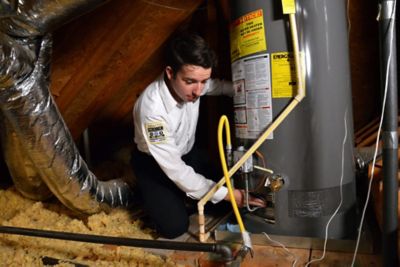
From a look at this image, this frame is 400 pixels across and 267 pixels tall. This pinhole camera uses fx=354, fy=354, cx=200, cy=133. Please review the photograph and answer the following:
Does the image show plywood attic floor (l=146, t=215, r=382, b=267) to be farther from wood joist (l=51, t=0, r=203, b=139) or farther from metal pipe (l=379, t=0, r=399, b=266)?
wood joist (l=51, t=0, r=203, b=139)

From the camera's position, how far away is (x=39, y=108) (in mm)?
1320

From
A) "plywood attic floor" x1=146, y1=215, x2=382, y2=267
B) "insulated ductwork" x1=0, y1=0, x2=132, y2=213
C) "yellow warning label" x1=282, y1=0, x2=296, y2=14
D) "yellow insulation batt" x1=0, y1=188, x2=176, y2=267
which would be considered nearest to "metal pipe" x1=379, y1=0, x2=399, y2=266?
"plywood attic floor" x1=146, y1=215, x2=382, y2=267

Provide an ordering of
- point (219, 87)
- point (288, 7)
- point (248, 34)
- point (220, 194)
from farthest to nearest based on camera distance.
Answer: point (219, 87) < point (220, 194) < point (248, 34) < point (288, 7)

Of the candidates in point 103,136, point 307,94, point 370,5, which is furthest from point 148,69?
point 370,5

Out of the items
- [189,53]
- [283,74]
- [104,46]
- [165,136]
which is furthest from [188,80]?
[104,46]

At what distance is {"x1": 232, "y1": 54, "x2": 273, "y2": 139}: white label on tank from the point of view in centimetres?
121

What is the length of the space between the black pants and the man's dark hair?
0.48m

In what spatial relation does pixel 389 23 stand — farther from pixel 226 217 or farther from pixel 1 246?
pixel 1 246

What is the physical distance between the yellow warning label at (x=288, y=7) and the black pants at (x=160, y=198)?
0.85m

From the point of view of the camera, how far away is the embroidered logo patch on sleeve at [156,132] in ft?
4.46

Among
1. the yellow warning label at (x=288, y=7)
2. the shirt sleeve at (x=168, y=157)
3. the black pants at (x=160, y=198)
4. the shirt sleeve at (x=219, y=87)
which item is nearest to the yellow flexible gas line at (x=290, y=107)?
the yellow warning label at (x=288, y=7)

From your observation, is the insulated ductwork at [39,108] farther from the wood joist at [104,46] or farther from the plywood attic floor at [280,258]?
the plywood attic floor at [280,258]

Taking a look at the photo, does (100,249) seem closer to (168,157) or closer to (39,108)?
(168,157)

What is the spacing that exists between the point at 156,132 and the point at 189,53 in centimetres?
32
